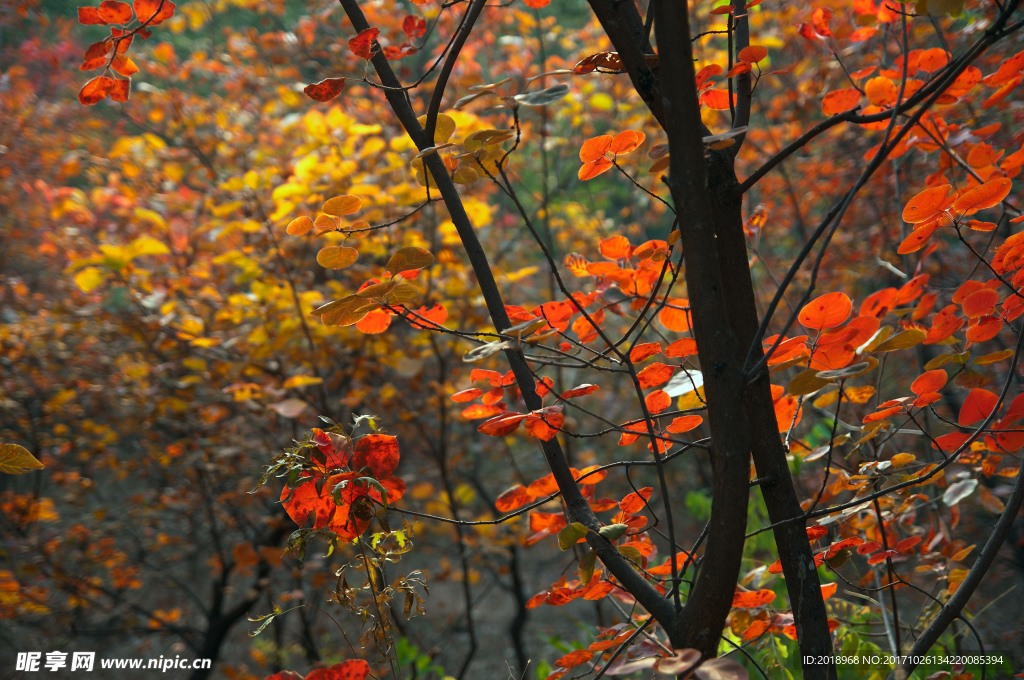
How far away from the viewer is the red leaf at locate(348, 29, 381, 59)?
825 mm

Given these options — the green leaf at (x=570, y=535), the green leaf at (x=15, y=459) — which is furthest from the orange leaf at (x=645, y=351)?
the green leaf at (x=15, y=459)

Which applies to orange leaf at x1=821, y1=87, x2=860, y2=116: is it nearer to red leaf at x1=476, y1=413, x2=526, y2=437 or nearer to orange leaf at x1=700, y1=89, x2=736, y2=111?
orange leaf at x1=700, y1=89, x2=736, y2=111

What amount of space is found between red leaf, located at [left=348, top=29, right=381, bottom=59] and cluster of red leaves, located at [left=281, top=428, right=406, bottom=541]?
53 centimetres

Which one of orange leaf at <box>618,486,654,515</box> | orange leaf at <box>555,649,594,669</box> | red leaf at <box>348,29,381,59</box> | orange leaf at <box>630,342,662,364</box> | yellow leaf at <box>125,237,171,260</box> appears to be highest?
yellow leaf at <box>125,237,171,260</box>

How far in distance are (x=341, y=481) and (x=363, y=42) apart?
0.61m

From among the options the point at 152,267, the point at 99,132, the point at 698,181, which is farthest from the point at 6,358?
the point at 698,181

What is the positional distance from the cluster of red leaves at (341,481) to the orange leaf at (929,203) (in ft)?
2.75

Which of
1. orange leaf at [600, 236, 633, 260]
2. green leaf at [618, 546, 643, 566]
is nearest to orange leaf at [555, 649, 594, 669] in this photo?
green leaf at [618, 546, 643, 566]

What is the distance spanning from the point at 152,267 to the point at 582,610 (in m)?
3.87

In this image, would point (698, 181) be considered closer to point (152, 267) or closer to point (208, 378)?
point (208, 378)

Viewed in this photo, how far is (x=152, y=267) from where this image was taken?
10.8 ft

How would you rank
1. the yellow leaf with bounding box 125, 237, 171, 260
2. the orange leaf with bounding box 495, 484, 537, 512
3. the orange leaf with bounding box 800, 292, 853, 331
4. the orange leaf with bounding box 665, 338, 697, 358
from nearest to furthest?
the orange leaf with bounding box 800, 292, 853, 331
the orange leaf with bounding box 665, 338, 697, 358
the orange leaf with bounding box 495, 484, 537, 512
the yellow leaf with bounding box 125, 237, 171, 260

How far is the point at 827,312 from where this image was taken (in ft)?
2.66

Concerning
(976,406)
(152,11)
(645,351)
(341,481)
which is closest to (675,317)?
(645,351)
